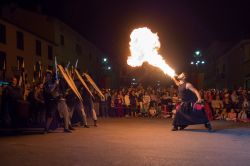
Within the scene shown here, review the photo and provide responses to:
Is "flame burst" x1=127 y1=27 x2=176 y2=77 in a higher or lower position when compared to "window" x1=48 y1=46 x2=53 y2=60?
lower

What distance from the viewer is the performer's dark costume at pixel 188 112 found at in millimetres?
12289

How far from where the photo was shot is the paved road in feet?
22.9

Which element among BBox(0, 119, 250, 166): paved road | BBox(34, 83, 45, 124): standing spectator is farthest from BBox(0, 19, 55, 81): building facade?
BBox(0, 119, 250, 166): paved road

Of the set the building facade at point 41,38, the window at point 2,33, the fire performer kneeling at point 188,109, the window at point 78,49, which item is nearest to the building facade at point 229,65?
the building facade at point 41,38

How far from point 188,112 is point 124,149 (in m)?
4.60

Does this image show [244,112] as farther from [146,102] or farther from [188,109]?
[188,109]

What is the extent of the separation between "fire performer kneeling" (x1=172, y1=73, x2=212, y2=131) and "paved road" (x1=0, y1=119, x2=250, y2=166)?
1.17 m

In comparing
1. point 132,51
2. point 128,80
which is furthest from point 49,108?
point 128,80

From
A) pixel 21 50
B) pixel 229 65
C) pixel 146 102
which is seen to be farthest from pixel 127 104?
pixel 229 65

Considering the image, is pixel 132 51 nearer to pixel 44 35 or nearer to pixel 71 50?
pixel 44 35

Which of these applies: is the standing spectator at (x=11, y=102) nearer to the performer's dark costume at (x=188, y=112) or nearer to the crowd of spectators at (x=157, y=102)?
the performer's dark costume at (x=188, y=112)

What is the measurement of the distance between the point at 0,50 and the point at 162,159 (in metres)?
23.4

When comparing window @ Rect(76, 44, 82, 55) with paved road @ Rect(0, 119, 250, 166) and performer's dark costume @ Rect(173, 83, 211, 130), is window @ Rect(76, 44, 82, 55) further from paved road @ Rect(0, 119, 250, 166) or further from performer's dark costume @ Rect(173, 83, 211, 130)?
paved road @ Rect(0, 119, 250, 166)

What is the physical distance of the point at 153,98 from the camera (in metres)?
21.9
